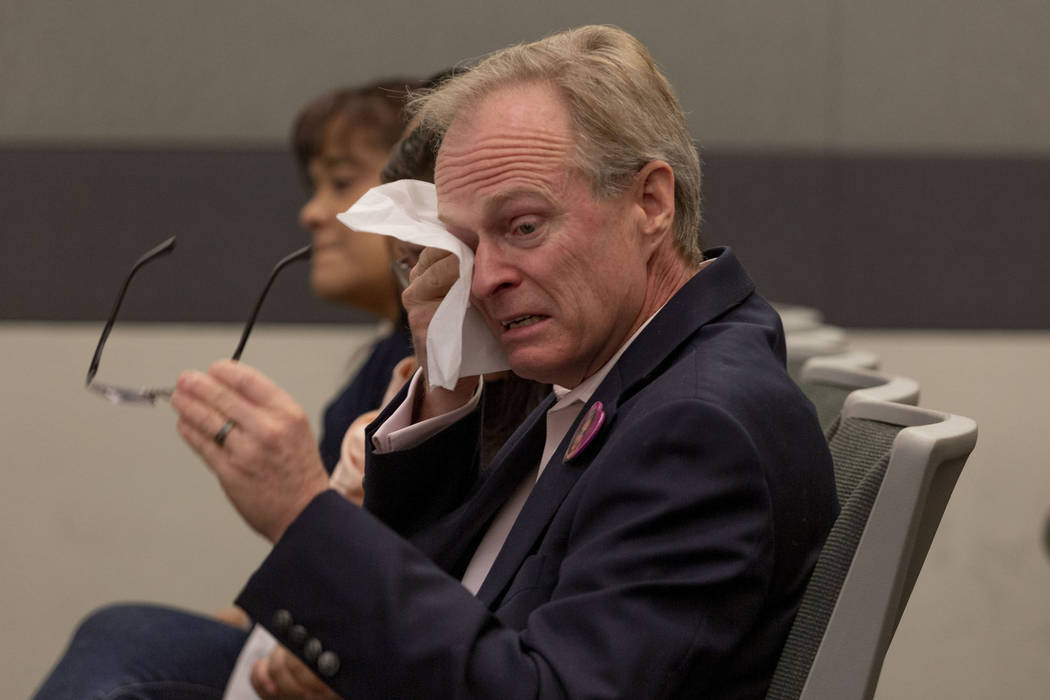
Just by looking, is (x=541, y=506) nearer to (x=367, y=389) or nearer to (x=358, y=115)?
(x=367, y=389)

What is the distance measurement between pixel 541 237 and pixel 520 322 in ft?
0.29

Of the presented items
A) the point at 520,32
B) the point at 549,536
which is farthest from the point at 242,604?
the point at 520,32

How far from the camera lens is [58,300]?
11.5ft

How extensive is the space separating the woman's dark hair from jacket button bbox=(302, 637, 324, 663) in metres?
1.58

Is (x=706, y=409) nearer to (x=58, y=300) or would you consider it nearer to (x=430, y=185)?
(x=430, y=185)

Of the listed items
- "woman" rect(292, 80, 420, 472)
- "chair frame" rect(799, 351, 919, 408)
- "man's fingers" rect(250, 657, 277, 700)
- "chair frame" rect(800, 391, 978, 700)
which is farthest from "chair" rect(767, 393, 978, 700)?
"woman" rect(292, 80, 420, 472)

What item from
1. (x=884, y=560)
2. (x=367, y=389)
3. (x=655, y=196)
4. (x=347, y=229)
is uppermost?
(x=655, y=196)

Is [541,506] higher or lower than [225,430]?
lower

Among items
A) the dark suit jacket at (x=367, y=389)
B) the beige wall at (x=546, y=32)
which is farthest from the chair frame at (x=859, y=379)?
the beige wall at (x=546, y=32)

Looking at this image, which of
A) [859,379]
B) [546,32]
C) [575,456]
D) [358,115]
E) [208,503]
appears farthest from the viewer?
[208,503]

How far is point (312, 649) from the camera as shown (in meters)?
1.03

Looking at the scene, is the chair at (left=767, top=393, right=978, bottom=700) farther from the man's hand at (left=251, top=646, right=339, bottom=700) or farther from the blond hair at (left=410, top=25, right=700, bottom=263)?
the man's hand at (left=251, top=646, right=339, bottom=700)

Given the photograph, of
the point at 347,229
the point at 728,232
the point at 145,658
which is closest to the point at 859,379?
the point at 145,658

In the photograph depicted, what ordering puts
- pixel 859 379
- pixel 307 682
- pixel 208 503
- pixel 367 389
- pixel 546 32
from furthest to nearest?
pixel 208 503 < pixel 546 32 < pixel 367 389 < pixel 307 682 < pixel 859 379
